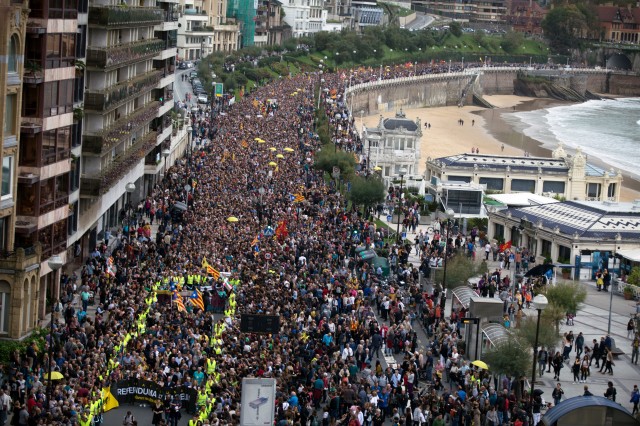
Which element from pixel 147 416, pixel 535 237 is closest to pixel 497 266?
pixel 535 237

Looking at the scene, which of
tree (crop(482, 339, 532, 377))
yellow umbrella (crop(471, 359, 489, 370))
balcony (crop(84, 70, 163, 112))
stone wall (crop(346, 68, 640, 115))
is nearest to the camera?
tree (crop(482, 339, 532, 377))

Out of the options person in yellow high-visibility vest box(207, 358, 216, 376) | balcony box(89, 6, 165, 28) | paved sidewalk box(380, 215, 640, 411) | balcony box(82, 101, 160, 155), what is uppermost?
balcony box(89, 6, 165, 28)

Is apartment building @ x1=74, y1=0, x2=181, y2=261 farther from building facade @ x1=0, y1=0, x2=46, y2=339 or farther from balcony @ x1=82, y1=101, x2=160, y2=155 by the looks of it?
building facade @ x1=0, y1=0, x2=46, y2=339

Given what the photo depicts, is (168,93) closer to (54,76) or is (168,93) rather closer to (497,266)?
(497,266)

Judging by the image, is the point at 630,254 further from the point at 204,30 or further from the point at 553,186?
the point at 204,30

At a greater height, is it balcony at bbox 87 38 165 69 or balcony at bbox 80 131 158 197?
balcony at bbox 87 38 165 69

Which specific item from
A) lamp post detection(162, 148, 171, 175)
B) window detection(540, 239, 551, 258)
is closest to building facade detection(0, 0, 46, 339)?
lamp post detection(162, 148, 171, 175)

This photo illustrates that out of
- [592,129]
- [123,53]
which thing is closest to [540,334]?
[123,53]
